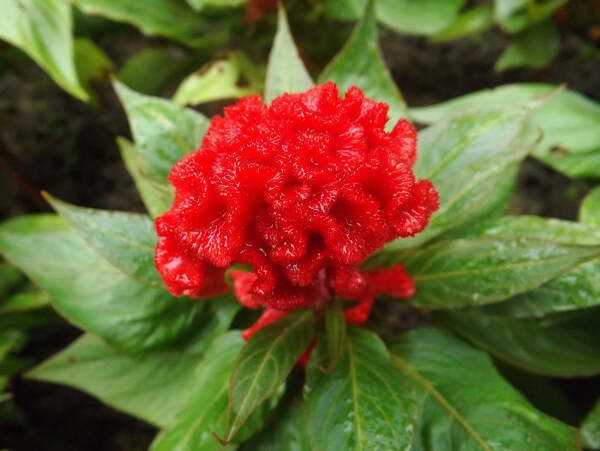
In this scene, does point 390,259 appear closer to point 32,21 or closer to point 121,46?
point 32,21

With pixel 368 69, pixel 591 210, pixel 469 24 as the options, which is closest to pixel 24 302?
pixel 368 69

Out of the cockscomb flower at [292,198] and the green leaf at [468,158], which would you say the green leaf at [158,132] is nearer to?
the cockscomb flower at [292,198]

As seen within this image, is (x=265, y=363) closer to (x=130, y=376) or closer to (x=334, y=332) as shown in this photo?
(x=334, y=332)

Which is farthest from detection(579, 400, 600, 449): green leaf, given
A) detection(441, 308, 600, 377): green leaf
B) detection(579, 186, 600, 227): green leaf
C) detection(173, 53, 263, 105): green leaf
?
detection(173, 53, 263, 105): green leaf

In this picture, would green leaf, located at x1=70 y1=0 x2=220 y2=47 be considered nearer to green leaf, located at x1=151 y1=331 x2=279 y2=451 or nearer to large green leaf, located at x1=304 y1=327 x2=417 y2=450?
green leaf, located at x1=151 y1=331 x2=279 y2=451

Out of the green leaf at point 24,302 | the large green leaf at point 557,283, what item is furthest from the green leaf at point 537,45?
the green leaf at point 24,302

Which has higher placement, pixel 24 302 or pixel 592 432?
pixel 24 302
